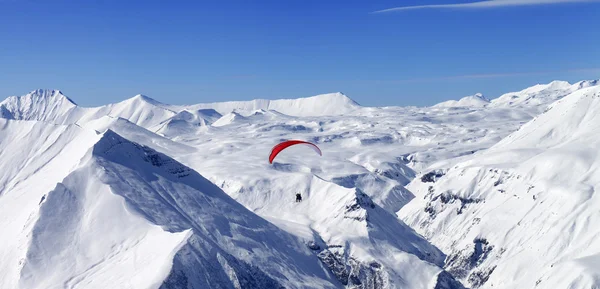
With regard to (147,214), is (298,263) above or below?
below

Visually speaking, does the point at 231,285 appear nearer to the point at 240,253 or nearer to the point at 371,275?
the point at 240,253

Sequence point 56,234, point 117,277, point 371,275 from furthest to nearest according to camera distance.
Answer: point 371,275, point 56,234, point 117,277

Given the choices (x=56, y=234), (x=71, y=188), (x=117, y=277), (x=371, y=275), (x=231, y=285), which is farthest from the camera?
(x=371, y=275)

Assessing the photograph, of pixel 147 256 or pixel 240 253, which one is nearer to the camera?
pixel 147 256

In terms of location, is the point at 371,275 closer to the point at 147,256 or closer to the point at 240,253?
the point at 240,253

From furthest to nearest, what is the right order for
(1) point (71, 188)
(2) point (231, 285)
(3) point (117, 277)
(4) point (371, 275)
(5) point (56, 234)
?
(4) point (371, 275), (1) point (71, 188), (5) point (56, 234), (2) point (231, 285), (3) point (117, 277)

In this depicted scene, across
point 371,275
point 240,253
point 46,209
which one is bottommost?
point 371,275

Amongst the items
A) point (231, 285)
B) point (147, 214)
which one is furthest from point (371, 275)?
point (147, 214)

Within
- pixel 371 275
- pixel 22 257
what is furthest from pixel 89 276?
pixel 371 275

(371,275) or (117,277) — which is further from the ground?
(117,277)
